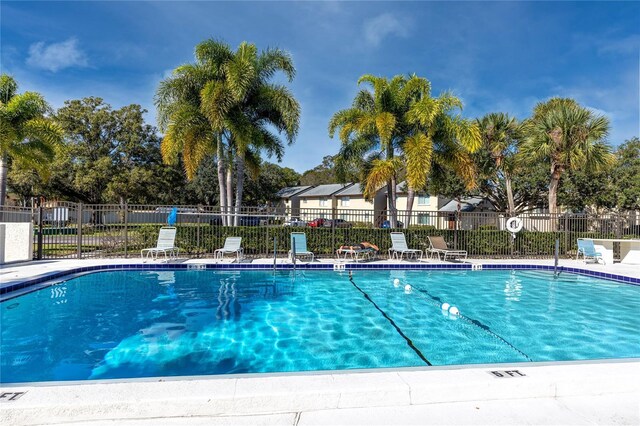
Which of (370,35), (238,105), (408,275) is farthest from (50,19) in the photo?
(408,275)

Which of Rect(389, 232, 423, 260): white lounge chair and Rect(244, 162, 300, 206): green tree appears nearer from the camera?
Rect(389, 232, 423, 260): white lounge chair

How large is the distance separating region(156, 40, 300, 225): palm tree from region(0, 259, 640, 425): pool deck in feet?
37.9

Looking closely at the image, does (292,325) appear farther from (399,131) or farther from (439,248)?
(399,131)

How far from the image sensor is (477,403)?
3.00 m

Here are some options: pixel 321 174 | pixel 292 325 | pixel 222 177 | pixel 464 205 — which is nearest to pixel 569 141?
pixel 222 177

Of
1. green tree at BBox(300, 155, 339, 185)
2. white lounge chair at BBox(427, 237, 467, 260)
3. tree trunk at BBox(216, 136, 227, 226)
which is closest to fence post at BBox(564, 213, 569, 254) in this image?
white lounge chair at BBox(427, 237, 467, 260)

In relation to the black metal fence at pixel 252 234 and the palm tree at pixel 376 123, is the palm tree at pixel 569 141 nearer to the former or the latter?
the black metal fence at pixel 252 234

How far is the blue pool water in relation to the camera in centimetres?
474

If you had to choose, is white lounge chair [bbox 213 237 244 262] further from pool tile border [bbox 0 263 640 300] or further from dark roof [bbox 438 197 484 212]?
dark roof [bbox 438 197 484 212]

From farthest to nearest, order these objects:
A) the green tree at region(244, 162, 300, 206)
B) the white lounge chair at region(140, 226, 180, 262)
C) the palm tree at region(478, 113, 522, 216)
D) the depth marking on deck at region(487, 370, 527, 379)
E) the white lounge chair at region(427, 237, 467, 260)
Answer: the green tree at region(244, 162, 300, 206), the palm tree at region(478, 113, 522, 216), the white lounge chair at region(427, 237, 467, 260), the white lounge chair at region(140, 226, 180, 262), the depth marking on deck at region(487, 370, 527, 379)

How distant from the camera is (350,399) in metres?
2.92

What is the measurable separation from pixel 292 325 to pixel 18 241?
35.1ft

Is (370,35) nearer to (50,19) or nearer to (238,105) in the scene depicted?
(238,105)

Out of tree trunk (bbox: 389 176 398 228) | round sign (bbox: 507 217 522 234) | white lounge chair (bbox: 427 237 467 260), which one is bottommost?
white lounge chair (bbox: 427 237 467 260)
